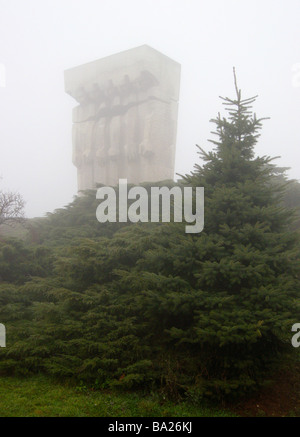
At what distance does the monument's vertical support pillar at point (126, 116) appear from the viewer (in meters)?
16.1

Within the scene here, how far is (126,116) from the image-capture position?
669 inches

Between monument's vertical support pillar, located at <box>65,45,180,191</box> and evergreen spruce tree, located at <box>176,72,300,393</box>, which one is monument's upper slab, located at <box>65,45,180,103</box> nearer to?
monument's vertical support pillar, located at <box>65,45,180,191</box>

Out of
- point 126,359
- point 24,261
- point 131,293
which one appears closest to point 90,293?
point 131,293

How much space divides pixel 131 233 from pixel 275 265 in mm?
3036

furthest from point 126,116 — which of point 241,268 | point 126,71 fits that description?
point 241,268

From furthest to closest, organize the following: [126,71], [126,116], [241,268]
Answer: [126,116] → [126,71] → [241,268]

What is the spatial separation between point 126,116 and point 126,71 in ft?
6.15

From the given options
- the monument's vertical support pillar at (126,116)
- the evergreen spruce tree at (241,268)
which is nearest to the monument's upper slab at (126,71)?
the monument's vertical support pillar at (126,116)

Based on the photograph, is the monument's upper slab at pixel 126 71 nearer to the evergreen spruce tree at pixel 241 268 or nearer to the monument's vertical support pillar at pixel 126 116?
the monument's vertical support pillar at pixel 126 116

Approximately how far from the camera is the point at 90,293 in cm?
618

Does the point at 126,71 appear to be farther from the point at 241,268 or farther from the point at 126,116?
the point at 241,268

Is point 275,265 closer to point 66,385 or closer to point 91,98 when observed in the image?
point 66,385

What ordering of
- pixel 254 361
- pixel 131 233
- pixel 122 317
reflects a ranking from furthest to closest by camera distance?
pixel 131 233
pixel 122 317
pixel 254 361

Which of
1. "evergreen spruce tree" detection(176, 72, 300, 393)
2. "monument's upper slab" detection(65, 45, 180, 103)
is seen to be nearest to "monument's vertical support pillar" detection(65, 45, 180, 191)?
"monument's upper slab" detection(65, 45, 180, 103)
